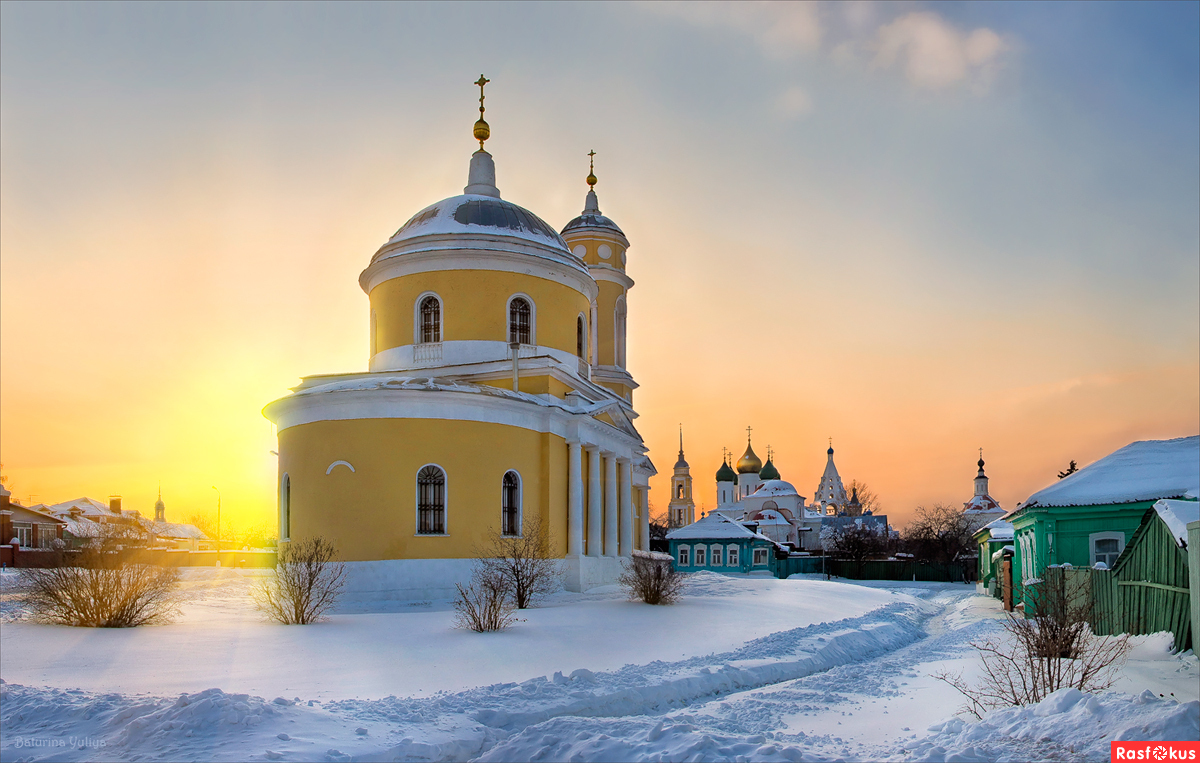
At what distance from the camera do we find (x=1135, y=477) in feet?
59.8

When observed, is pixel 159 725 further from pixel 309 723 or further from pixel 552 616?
pixel 552 616

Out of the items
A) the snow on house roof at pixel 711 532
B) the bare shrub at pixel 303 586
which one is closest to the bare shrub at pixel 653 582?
the bare shrub at pixel 303 586

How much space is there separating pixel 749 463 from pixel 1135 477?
80.1 metres

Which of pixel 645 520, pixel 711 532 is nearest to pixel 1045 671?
pixel 645 520

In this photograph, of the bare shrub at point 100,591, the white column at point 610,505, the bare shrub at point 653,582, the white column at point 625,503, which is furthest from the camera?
the white column at point 625,503

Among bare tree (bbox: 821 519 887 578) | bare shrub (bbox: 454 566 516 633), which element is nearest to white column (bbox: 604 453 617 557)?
bare shrub (bbox: 454 566 516 633)

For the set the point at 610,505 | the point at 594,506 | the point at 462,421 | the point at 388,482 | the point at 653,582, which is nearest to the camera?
the point at 653,582

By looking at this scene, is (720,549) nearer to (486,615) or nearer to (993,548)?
(993,548)

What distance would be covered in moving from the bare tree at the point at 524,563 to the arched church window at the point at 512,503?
29 centimetres

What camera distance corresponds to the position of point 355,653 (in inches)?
504

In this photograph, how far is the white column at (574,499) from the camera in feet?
79.5

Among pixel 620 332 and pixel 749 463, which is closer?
pixel 620 332

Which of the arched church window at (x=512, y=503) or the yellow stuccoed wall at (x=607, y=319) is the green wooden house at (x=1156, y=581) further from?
the yellow stuccoed wall at (x=607, y=319)

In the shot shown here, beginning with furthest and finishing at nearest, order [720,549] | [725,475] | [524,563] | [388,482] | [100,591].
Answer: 1. [725,475]
2. [720,549]
3. [388,482]
4. [524,563]
5. [100,591]
